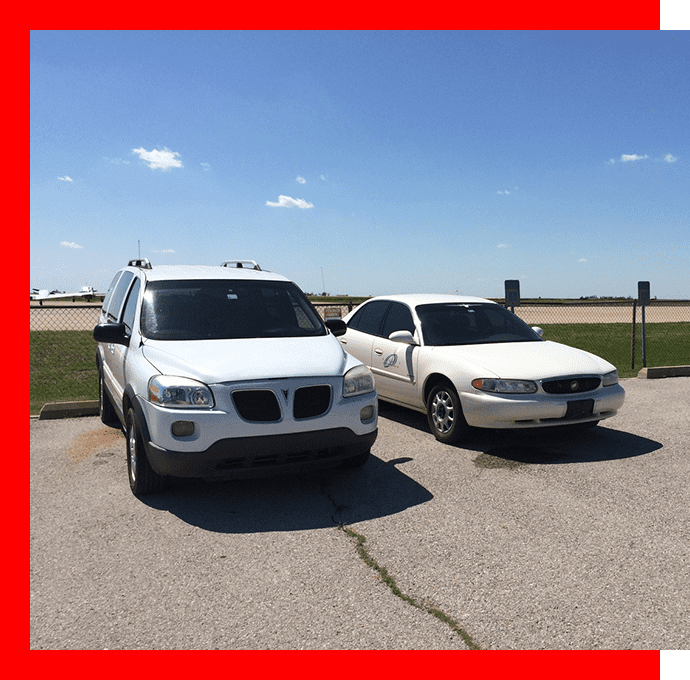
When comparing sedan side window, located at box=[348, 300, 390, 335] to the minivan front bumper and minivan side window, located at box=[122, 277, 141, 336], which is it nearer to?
minivan side window, located at box=[122, 277, 141, 336]

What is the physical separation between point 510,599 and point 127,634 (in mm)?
1967

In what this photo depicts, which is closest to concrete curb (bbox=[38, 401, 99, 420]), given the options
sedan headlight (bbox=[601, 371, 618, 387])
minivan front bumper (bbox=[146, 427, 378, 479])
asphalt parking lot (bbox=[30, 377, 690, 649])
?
asphalt parking lot (bbox=[30, 377, 690, 649])

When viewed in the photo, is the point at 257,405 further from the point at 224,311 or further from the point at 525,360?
the point at 525,360

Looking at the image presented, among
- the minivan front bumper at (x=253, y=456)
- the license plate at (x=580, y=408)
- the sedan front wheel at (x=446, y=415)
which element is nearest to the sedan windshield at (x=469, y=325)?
the sedan front wheel at (x=446, y=415)

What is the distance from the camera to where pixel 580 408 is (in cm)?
620

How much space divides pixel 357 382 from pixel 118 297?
3.41m

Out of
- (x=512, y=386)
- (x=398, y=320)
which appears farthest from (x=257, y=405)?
(x=398, y=320)

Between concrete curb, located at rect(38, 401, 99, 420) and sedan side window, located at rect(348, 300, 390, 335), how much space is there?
143 inches

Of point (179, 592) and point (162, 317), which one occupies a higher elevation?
point (162, 317)

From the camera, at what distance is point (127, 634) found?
117 inches

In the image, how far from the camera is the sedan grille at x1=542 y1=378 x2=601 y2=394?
615 cm
